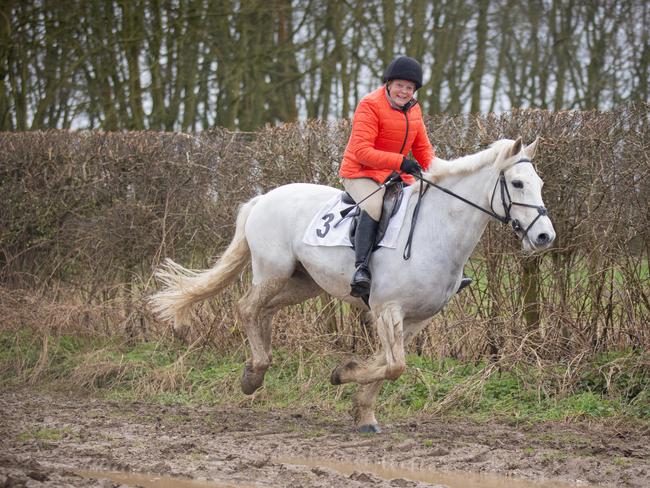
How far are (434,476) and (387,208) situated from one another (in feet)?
6.85

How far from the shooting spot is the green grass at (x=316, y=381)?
7812 mm

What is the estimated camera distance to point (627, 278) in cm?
803

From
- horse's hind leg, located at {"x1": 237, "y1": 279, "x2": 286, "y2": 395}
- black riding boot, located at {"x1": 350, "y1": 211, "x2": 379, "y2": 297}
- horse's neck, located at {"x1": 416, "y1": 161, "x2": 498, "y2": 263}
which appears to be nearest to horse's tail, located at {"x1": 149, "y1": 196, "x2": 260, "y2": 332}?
horse's hind leg, located at {"x1": 237, "y1": 279, "x2": 286, "y2": 395}

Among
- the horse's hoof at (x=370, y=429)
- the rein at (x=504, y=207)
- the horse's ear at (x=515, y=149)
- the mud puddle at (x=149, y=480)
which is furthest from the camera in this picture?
the horse's hoof at (x=370, y=429)

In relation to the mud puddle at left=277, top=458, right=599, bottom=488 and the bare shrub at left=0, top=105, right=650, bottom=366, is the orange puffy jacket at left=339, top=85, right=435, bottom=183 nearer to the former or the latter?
the bare shrub at left=0, top=105, right=650, bottom=366

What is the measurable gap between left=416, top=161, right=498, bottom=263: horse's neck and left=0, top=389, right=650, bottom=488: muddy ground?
4.58ft

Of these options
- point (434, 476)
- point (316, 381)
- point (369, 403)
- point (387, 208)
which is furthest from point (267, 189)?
point (434, 476)

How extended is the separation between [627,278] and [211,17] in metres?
12.1

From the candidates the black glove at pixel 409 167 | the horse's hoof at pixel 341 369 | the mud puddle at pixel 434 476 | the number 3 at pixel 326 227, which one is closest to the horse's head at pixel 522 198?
the black glove at pixel 409 167

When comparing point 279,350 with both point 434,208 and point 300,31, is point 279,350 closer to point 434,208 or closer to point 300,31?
point 434,208

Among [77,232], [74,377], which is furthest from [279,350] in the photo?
[77,232]

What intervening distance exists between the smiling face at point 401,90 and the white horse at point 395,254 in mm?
528

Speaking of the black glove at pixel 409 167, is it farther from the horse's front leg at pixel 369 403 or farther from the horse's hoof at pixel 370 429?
the horse's hoof at pixel 370 429

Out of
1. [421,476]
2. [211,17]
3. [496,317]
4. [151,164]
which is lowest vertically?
[421,476]
